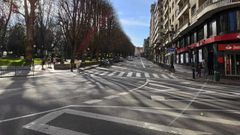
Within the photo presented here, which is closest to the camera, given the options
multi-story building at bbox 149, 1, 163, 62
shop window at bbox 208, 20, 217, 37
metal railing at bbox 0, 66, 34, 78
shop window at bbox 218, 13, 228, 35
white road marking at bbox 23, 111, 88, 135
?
white road marking at bbox 23, 111, 88, 135

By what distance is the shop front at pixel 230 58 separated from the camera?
32219mm

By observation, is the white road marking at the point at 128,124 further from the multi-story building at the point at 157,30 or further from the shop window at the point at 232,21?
the multi-story building at the point at 157,30

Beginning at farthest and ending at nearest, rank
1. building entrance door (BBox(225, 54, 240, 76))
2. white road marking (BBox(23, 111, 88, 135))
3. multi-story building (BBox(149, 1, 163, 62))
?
multi-story building (BBox(149, 1, 163, 62)) < building entrance door (BBox(225, 54, 240, 76)) < white road marking (BBox(23, 111, 88, 135))

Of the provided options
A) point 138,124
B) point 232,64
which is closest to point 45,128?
point 138,124

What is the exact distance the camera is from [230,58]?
32938 millimetres

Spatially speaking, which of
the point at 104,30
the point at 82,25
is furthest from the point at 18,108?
the point at 104,30

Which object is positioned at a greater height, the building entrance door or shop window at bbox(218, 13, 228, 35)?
shop window at bbox(218, 13, 228, 35)

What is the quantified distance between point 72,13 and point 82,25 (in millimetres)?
2941

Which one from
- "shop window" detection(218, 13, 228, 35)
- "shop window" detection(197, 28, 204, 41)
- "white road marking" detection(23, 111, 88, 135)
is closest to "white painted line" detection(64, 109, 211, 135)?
"white road marking" detection(23, 111, 88, 135)

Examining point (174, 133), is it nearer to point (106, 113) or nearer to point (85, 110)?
point (106, 113)

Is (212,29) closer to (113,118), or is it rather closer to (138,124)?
(113,118)

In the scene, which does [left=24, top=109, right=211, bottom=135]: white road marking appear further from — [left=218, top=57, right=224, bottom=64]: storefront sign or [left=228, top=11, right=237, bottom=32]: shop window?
[left=218, top=57, right=224, bottom=64]: storefront sign

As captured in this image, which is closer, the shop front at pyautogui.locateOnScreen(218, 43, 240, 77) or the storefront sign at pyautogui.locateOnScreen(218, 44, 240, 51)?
the storefront sign at pyautogui.locateOnScreen(218, 44, 240, 51)

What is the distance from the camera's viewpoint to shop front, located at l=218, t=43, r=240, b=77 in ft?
106
